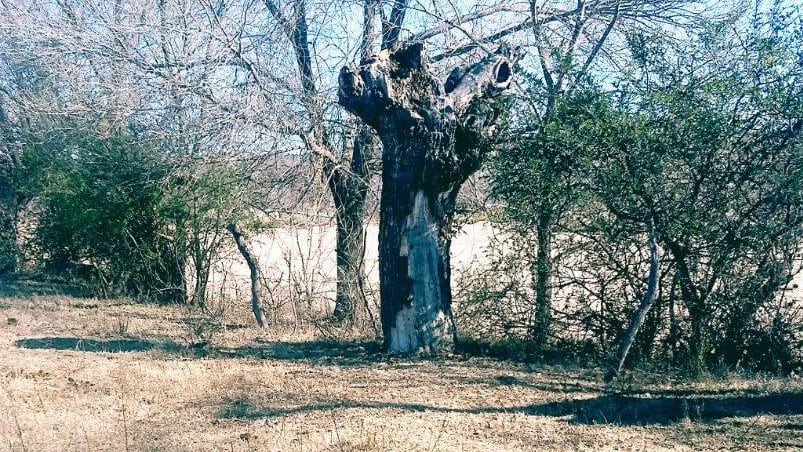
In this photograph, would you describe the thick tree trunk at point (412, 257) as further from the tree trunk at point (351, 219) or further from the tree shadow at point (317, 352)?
the tree trunk at point (351, 219)

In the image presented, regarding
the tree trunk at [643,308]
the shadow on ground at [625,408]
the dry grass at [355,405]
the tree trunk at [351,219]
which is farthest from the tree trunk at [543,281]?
the tree trunk at [351,219]

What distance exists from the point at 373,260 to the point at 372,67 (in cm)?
396

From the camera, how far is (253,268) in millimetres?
12258

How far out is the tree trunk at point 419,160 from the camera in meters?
8.95

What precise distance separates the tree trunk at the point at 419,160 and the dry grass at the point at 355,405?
0.65 metres

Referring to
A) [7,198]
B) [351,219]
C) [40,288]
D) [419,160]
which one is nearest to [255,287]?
[351,219]

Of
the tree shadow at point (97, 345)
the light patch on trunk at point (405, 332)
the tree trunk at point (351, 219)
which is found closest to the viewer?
the light patch on trunk at point (405, 332)

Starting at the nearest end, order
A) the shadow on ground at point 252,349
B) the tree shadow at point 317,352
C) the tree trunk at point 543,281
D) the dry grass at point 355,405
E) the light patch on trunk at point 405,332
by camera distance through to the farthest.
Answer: the dry grass at point 355,405, the tree trunk at point 543,281, the light patch on trunk at point 405,332, the tree shadow at point 317,352, the shadow on ground at point 252,349

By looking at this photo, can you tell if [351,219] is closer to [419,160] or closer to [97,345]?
[419,160]

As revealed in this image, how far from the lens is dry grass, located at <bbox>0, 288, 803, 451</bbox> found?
6336 mm

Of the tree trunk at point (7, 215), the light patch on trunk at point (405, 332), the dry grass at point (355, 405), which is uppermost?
the tree trunk at point (7, 215)

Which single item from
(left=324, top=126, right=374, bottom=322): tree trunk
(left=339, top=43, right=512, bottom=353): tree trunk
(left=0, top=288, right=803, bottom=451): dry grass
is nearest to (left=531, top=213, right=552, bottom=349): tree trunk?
(left=0, top=288, right=803, bottom=451): dry grass

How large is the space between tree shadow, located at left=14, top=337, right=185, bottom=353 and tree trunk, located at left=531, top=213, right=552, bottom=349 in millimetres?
4608

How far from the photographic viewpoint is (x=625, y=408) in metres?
7.14
